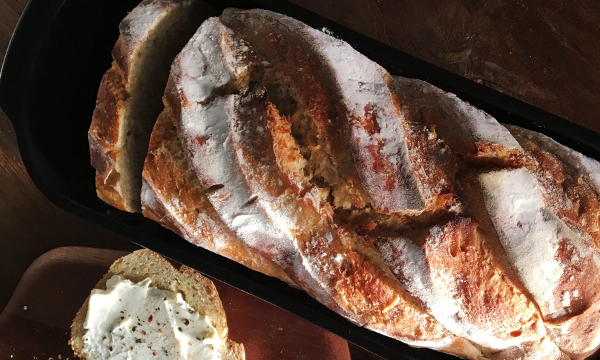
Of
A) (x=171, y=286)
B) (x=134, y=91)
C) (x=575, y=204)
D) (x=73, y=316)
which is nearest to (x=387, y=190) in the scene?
(x=575, y=204)

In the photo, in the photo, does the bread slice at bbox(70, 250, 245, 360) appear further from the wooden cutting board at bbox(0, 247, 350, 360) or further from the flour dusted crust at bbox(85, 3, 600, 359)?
the flour dusted crust at bbox(85, 3, 600, 359)

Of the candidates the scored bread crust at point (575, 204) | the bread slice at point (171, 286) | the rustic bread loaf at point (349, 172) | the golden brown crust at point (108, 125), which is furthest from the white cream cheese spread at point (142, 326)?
the scored bread crust at point (575, 204)

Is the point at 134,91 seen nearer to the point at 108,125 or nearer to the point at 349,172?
the point at 108,125

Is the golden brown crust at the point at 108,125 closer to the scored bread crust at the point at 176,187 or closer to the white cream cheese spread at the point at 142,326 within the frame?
the scored bread crust at the point at 176,187

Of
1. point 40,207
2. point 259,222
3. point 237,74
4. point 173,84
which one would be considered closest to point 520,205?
point 259,222

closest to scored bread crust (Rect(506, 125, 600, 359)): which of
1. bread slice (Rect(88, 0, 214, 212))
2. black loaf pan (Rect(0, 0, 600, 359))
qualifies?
black loaf pan (Rect(0, 0, 600, 359))
